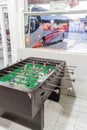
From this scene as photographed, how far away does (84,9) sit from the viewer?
9.20ft

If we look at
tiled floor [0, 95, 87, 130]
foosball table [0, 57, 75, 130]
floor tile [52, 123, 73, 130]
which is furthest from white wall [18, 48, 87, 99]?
floor tile [52, 123, 73, 130]

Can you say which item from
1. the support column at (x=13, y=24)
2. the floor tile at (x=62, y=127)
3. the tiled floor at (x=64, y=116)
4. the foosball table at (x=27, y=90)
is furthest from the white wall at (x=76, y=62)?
the floor tile at (x=62, y=127)

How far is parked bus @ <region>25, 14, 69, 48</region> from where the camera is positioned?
3184 mm

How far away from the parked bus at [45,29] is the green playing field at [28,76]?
35.9 inches

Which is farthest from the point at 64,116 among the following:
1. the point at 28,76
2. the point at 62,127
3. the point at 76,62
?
the point at 76,62

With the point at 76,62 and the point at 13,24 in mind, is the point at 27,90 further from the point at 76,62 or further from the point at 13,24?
the point at 13,24

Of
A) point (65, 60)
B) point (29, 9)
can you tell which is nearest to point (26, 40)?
point (29, 9)

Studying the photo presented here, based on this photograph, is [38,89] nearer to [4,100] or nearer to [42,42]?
[4,100]

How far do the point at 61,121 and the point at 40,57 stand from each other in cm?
149

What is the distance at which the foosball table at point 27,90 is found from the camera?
65.5 inches

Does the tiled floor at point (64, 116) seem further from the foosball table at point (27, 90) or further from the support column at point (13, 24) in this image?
the support column at point (13, 24)

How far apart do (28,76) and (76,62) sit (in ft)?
4.04

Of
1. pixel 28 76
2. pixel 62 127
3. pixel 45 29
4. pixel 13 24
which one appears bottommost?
pixel 62 127

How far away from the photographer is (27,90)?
1617 mm
